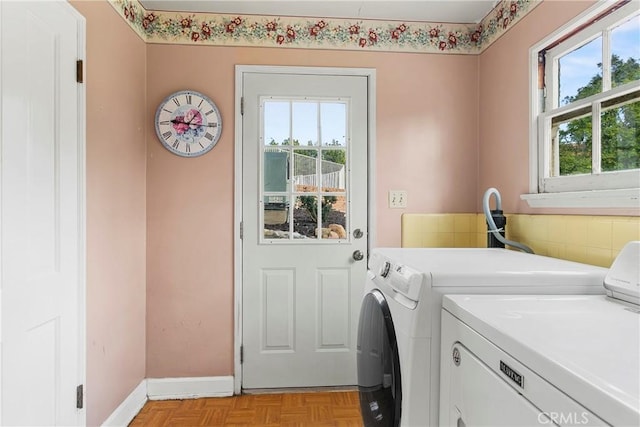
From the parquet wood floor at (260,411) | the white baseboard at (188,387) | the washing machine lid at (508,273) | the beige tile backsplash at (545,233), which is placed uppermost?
the beige tile backsplash at (545,233)

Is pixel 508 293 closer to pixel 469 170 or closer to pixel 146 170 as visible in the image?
pixel 469 170

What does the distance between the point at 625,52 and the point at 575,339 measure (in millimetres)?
1231

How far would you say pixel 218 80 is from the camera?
2.22m

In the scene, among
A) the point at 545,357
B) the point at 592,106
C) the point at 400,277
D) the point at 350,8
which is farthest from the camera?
the point at 350,8

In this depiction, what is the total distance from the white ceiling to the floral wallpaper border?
38 mm

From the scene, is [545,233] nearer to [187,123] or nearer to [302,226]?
[302,226]

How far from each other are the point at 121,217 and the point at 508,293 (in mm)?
1792

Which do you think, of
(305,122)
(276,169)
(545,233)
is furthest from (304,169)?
(545,233)

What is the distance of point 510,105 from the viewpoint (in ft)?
6.60

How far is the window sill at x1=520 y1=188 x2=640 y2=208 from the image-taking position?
4.12 ft

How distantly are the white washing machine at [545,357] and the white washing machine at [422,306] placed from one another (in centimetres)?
4

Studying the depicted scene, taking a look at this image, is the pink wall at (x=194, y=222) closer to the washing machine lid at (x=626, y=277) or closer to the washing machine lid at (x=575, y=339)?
the washing machine lid at (x=575, y=339)

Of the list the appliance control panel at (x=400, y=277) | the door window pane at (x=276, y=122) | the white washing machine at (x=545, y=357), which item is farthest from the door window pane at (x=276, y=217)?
the white washing machine at (x=545, y=357)

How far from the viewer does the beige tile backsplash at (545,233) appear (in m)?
1.34
